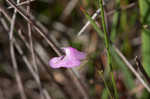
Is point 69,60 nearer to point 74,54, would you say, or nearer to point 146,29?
point 74,54

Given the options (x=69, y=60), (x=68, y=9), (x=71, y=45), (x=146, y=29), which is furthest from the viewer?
(x=68, y=9)

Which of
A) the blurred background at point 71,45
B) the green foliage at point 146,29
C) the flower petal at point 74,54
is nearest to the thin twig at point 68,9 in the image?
the blurred background at point 71,45

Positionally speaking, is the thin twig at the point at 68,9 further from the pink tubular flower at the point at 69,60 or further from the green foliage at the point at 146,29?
the pink tubular flower at the point at 69,60

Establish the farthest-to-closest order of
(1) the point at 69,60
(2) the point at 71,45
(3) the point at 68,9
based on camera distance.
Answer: (3) the point at 68,9, (2) the point at 71,45, (1) the point at 69,60

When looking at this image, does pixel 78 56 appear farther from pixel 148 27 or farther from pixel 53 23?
pixel 53 23

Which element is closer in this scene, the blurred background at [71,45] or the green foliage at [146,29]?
the green foliage at [146,29]

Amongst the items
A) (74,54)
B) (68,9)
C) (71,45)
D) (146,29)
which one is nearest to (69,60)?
(74,54)

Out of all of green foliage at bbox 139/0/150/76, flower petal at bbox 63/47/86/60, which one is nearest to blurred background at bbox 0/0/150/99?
green foliage at bbox 139/0/150/76

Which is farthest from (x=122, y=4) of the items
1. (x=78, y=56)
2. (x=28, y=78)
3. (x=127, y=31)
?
(x=28, y=78)

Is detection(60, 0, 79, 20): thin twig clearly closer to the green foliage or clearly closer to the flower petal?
the green foliage

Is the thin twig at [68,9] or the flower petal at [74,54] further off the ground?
the thin twig at [68,9]

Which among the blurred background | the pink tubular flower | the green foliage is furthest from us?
the blurred background
